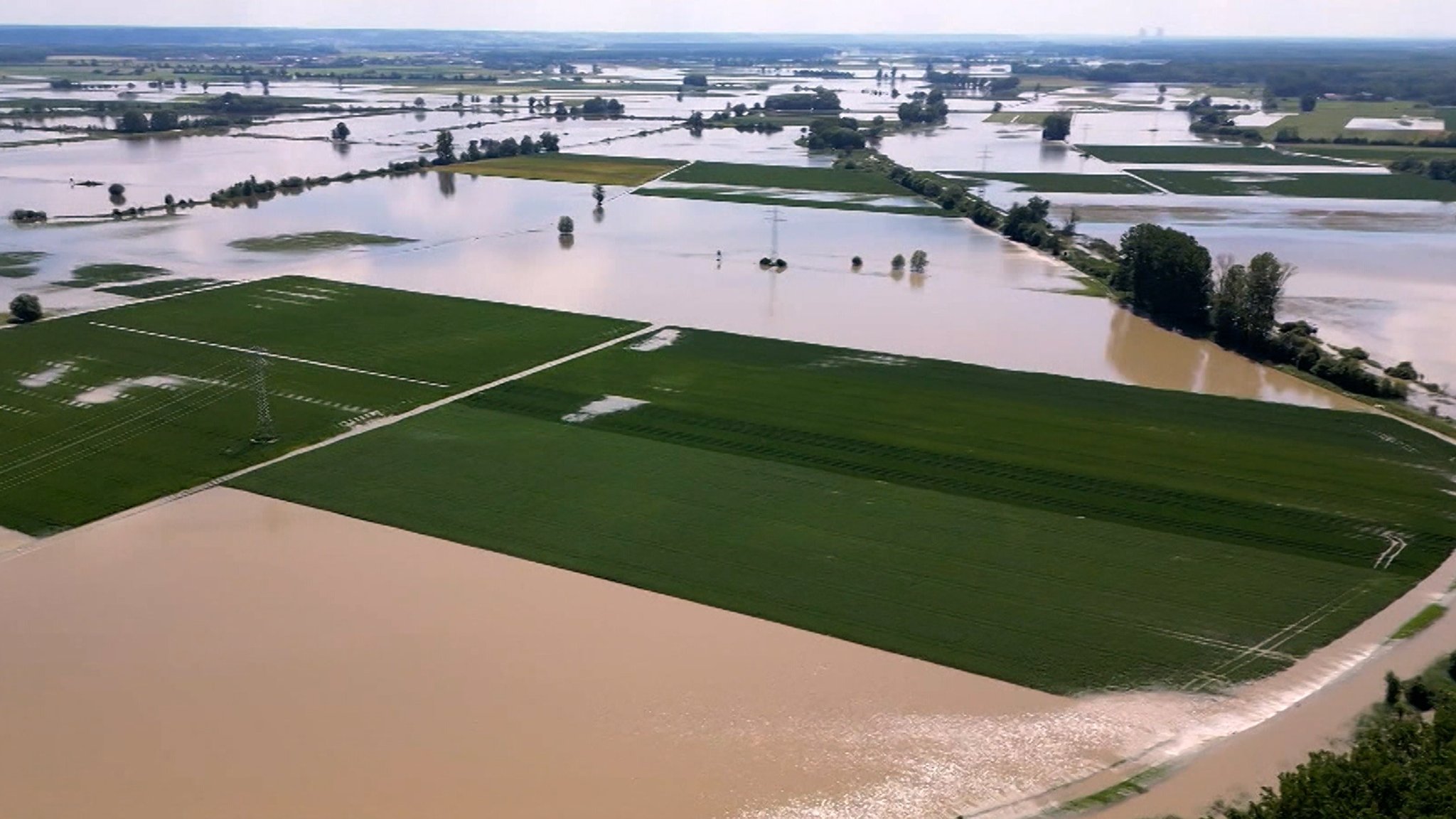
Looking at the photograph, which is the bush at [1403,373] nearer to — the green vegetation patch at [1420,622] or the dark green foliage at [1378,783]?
the green vegetation patch at [1420,622]

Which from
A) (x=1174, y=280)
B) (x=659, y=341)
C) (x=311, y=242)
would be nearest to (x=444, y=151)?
(x=311, y=242)

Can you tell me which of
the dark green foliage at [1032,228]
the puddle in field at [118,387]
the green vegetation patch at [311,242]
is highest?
the dark green foliage at [1032,228]

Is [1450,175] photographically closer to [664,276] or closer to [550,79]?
[664,276]

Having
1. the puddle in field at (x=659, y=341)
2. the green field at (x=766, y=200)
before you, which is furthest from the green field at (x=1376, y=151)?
the puddle in field at (x=659, y=341)

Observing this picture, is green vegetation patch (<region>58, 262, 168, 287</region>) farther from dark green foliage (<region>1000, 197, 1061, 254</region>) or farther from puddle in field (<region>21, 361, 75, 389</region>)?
dark green foliage (<region>1000, 197, 1061, 254</region>)

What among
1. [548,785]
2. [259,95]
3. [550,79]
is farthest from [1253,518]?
[550,79]

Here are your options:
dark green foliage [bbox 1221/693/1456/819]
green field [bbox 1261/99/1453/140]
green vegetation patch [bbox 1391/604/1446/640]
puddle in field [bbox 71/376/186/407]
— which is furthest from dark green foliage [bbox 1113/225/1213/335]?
green field [bbox 1261/99/1453/140]
